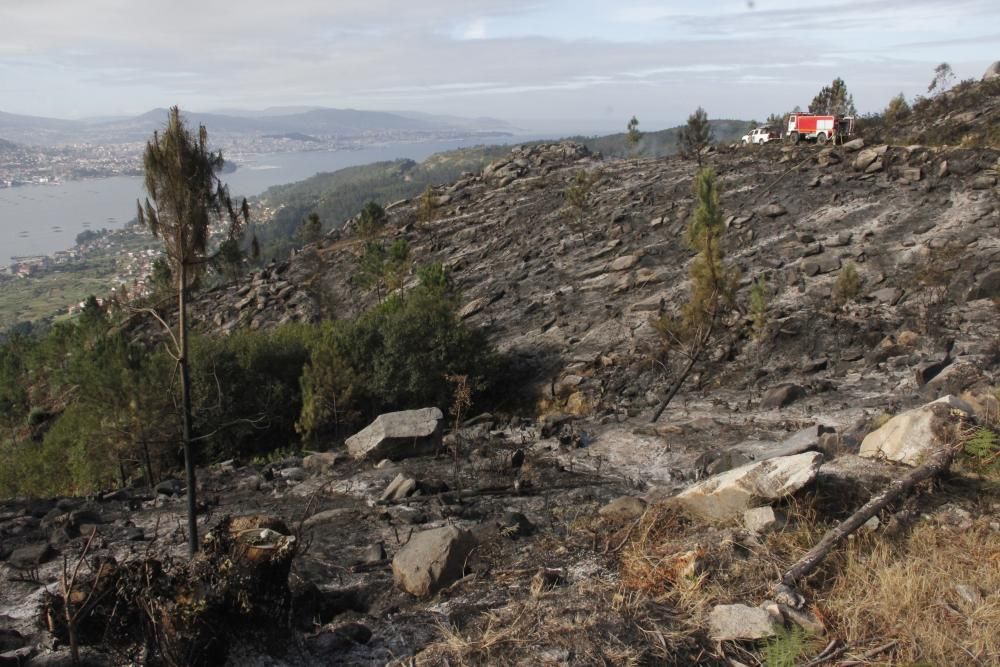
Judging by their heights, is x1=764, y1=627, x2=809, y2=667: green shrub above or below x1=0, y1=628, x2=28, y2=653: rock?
above

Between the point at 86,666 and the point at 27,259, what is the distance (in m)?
192

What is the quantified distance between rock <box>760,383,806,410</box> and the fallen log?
21.8ft

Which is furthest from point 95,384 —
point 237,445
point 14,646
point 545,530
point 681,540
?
point 681,540

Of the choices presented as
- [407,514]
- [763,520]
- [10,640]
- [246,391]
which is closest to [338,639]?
[10,640]

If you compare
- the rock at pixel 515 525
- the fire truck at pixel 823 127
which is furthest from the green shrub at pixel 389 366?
the fire truck at pixel 823 127

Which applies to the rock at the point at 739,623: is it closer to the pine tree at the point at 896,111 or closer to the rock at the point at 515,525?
the rock at the point at 515,525

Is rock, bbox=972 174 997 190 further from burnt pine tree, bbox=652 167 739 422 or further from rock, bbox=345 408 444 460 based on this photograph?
rock, bbox=345 408 444 460

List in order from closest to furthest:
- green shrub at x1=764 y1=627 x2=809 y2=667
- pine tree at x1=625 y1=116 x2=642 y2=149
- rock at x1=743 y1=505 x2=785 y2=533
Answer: green shrub at x1=764 y1=627 x2=809 y2=667
rock at x1=743 y1=505 x2=785 y2=533
pine tree at x1=625 y1=116 x2=642 y2=149

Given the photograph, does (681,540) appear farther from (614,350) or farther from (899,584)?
(614,350)

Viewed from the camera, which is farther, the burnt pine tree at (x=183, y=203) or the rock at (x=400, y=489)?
the rock at (x=400, y=489)

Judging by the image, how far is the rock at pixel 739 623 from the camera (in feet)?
13.3

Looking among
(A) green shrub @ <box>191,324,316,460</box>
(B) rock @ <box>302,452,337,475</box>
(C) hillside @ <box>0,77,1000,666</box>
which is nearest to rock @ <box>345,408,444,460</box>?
(C) hillside @ <box>0,77,1000,666</box>

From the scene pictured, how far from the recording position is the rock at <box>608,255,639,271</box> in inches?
928

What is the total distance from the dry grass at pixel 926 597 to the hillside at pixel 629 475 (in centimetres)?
2
